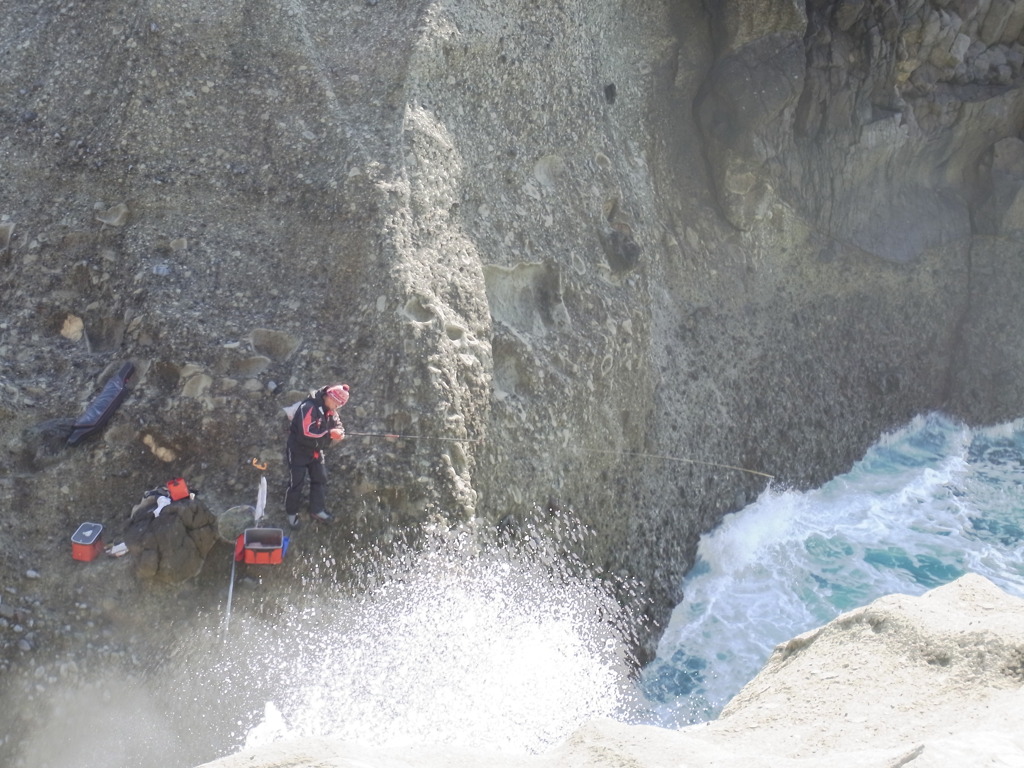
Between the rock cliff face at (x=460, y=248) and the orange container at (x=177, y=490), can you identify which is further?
the rock cliff face at (x=460, y=248)

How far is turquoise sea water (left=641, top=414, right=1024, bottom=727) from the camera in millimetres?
10672

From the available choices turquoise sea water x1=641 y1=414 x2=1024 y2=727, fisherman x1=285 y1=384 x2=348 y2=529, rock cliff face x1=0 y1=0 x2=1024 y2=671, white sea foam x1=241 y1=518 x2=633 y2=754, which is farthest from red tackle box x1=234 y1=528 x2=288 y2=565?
turquoise sea water x1=641 y1=414 x2=1024 y2=727

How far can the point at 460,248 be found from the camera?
10.4 meters

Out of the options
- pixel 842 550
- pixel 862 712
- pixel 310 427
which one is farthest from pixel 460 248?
pixel 842 550

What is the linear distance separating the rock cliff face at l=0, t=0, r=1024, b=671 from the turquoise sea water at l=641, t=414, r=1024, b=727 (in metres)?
0.47

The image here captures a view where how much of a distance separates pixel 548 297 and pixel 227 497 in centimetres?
409

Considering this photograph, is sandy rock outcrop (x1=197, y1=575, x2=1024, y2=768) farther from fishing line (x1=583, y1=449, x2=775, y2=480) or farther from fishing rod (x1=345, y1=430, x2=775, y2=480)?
fishing line (x1=583, y1=449, x2=775, y2=480)

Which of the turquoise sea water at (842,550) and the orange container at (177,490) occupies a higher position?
the orange container at (177,490)

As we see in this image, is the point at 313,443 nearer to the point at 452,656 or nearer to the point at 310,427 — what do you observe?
the point at 310,427

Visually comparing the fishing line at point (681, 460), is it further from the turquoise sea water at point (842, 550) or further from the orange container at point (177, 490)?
the orange container at point (177, 490)

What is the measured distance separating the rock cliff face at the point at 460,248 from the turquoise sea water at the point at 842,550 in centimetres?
47

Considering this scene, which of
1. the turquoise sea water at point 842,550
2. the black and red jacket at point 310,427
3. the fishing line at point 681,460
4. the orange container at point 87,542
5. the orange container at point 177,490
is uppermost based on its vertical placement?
the black and red jacket at point 310,427

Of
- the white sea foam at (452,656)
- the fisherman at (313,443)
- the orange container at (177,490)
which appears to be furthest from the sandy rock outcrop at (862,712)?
the orange container at (177,490)

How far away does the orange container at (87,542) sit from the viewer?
27.0 feet
